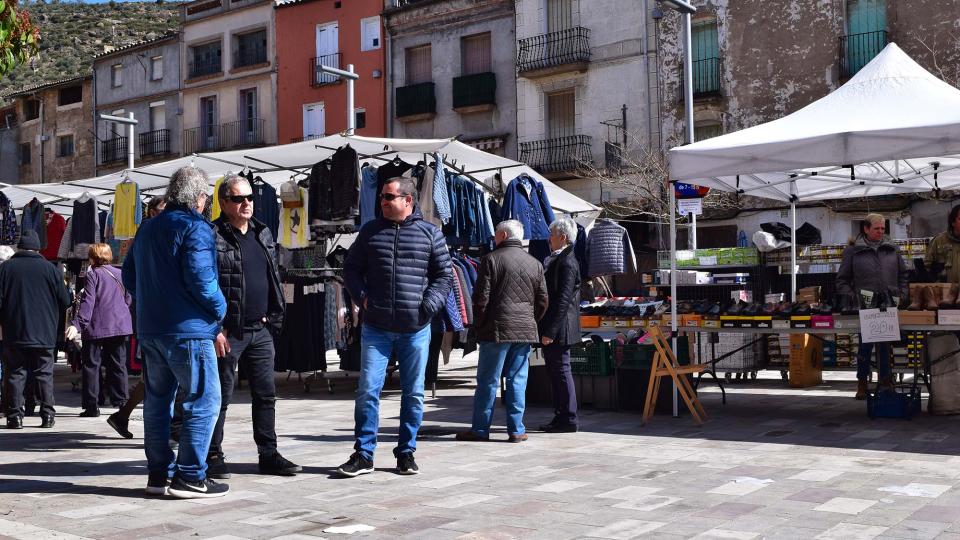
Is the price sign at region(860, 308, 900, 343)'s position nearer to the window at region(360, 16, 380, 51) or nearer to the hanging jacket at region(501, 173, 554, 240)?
the hanging jacket at region(501, 173, 554, 240)

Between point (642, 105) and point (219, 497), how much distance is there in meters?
24.3

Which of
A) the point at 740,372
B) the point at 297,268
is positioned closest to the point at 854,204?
the point at 740,372

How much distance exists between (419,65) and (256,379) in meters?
27.8

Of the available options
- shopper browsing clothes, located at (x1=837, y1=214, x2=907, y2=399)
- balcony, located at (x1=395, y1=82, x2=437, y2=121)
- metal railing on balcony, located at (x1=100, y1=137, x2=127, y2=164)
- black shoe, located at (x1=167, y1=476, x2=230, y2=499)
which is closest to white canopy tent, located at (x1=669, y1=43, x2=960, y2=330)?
shopper browsing clothes, located at (x1=837, y1=214, x2=907, y2=399)

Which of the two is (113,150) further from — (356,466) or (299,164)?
(356,466)

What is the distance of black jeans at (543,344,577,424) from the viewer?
29.0ft

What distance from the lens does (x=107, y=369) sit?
34.2 feet

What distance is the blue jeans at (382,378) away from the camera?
664 centimetres

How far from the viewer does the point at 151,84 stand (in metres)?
40.2

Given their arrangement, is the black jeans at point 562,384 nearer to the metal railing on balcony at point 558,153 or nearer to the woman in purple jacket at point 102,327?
the woman in purple jacket at point 102,327

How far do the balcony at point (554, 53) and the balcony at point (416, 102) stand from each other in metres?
3.45

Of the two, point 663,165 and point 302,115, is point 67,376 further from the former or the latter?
point 302,115

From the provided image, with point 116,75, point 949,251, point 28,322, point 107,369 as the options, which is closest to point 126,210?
point 107,369

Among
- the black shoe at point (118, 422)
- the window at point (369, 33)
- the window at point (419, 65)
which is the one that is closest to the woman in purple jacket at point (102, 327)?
the black shoe at point (118, 422)
